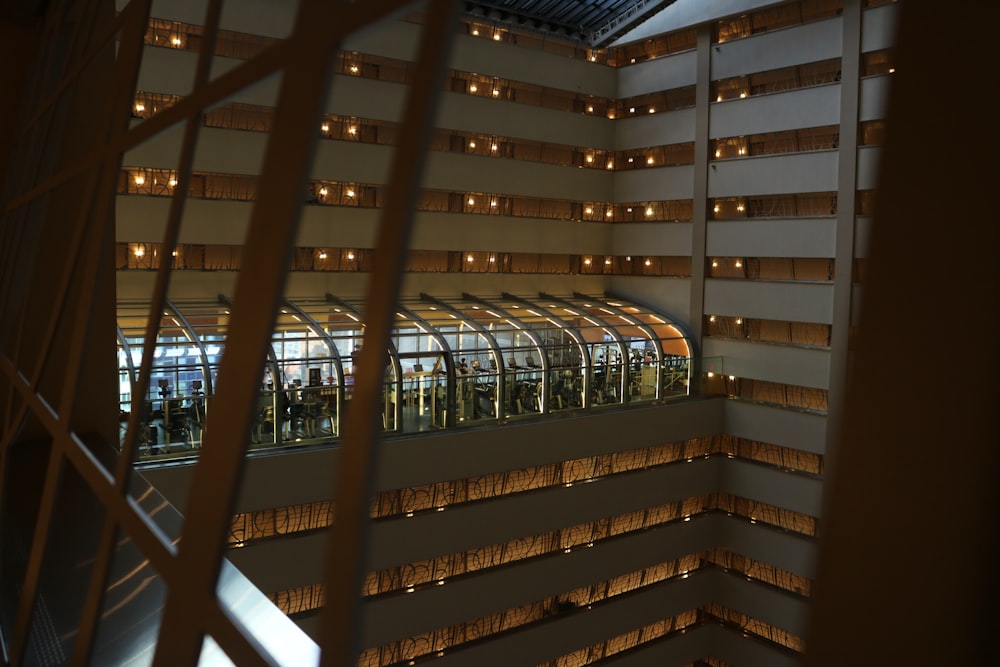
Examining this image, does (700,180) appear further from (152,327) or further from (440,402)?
(152,327)

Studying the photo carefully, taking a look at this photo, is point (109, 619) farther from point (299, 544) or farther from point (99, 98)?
point (299, 544)

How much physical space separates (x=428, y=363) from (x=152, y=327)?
990cm

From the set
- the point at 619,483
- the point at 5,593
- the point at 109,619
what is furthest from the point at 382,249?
the point at 619,483

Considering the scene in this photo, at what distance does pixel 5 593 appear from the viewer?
2.04 m

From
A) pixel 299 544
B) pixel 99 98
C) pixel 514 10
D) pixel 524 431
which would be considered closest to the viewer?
pixel 99 98

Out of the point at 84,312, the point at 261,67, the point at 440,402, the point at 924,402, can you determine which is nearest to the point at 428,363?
the point at 440,402

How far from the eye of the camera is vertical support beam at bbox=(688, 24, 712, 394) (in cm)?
1478

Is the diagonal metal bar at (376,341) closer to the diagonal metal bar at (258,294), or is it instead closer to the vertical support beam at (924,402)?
the diagonal metal bar at (258,294)

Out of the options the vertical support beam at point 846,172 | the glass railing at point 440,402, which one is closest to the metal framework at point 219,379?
the glass railing at point 440,402

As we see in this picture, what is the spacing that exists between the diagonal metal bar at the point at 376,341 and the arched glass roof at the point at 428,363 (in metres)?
7.01

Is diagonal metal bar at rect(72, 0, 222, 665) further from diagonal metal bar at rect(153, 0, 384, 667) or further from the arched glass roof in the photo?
the arched glass roof

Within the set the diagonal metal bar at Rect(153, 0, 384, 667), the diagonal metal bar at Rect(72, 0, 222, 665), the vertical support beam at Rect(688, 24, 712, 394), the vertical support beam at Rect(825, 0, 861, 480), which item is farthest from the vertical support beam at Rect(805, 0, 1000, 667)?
the vertical support beam at Rect(688, 24, 712, 394)

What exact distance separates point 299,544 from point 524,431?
3.57 metres

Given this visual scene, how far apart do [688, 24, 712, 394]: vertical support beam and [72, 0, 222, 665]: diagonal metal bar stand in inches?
566
